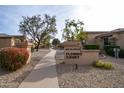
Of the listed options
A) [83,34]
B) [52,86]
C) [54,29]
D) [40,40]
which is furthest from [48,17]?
→ [52,86]

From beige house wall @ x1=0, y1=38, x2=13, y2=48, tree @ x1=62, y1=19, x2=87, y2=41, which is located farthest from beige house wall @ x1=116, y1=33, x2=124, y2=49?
beige house wall @ x1=0, y1=38, x2=13, y2=48

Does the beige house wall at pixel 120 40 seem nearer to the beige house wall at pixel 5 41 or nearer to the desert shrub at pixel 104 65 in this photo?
the desert shrub at pixel 104 65

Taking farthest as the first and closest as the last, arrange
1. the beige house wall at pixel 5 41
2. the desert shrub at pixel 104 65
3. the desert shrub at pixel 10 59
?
1. the beige house wall at pixel 5 41
2. the desert shrub at pixel 104 65
3. the desert shrub at pixel 10 59

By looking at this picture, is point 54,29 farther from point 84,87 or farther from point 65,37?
point 84,87

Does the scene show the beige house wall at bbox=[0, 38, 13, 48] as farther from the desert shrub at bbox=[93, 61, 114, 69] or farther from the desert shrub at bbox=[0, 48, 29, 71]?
the desert shrub at bbox=[93, 61, 114, 69]

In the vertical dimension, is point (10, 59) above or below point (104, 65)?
above

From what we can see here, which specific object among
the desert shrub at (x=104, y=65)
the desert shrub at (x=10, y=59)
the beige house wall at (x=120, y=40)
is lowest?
the desert shrub at (x=104, y=65)

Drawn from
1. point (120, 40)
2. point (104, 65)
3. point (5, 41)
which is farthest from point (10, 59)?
point (5, 41)

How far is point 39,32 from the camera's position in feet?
140

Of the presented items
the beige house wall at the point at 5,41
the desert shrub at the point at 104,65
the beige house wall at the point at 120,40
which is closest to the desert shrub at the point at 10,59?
the desert shrub at the point at 104,65

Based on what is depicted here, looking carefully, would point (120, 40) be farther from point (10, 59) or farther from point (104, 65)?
point (10, 59)

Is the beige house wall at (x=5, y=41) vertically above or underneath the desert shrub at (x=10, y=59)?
above

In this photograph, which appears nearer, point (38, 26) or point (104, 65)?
point (104, 65)
